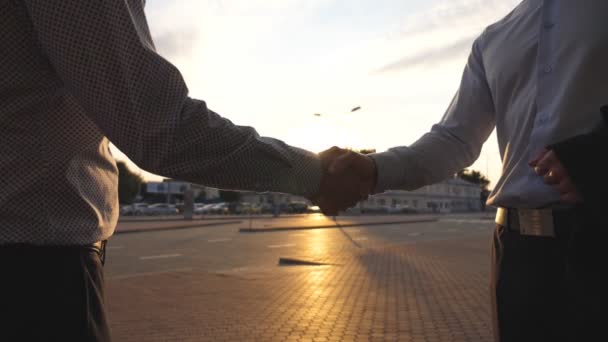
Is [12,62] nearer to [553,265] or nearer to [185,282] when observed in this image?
[553,265]

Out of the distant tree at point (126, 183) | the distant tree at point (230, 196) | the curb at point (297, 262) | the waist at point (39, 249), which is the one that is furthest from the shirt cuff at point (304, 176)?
the distant tree at point (230, 196)

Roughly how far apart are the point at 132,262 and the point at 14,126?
40.3 ft

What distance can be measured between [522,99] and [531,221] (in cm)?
51

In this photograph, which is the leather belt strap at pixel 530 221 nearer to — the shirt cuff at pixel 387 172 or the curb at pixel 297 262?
the shirt cuff at pixel 387 172

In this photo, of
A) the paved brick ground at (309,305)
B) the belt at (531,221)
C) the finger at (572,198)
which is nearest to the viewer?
the finger at (572,198)

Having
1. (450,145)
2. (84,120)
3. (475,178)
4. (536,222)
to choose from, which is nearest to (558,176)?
(536,222)

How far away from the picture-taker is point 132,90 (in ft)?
4.43

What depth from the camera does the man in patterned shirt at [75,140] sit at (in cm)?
133

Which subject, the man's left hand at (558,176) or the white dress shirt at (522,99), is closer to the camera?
the man's left hand at (558,176)

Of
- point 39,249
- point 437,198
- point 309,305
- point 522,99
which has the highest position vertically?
point 437,198

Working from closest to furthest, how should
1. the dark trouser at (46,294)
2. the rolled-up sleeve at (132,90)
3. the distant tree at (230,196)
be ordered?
the rolled-up sleeve at (132,90) < the dark trouser at (46,294) < the distant tree at (230,196)

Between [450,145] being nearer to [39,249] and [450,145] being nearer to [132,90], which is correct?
[132,90]

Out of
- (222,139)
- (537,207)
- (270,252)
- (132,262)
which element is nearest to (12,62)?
(222,139)

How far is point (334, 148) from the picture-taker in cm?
222
